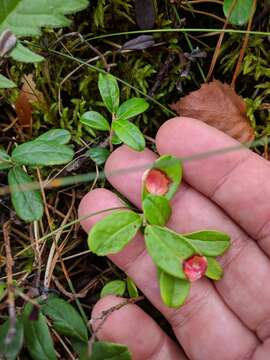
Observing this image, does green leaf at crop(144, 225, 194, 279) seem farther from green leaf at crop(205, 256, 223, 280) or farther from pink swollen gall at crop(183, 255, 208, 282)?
green leaf at crop(205, 256, 223, 280)

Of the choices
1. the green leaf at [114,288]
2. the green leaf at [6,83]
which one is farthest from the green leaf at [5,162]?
the green leaf at [114,288]

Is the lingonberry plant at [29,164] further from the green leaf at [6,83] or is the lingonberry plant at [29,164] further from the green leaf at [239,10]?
the green leaf at [239,10]

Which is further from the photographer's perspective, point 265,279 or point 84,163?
point 84,163

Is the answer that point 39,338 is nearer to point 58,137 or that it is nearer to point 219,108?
point 58,137

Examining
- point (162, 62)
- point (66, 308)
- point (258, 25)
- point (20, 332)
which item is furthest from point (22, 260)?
point (258, 25)

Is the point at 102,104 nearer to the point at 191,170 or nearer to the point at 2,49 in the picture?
the point at 191,170

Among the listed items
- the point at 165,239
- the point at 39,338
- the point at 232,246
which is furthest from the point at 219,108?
the point at 39,338
